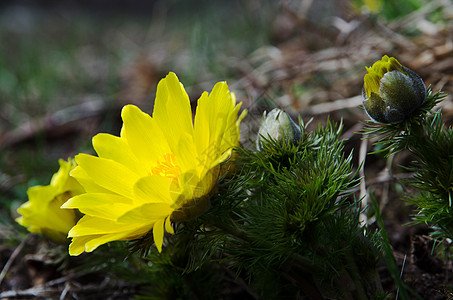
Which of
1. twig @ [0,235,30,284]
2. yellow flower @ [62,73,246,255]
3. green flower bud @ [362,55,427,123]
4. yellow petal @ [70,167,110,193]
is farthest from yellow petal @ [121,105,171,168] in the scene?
twig @ [0,235,30,284]

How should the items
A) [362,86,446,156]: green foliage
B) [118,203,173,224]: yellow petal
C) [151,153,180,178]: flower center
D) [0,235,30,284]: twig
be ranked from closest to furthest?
[118,203,173,224]: yellow petal < [362,86,446,156]: green foliage < [151,153,180,178]: flower center < [0,235,30,284]: twig

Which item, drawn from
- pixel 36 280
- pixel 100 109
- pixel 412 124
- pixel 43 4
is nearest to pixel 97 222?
pixel 412 124

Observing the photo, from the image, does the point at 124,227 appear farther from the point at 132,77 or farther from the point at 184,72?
the point at 132,77

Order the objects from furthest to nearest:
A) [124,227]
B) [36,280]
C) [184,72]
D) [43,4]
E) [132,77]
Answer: [43,4] < [132,77] < [184,72] < [36,280] < [124,227]

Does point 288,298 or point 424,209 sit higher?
point 424,209

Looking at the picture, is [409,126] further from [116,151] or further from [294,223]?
[116,151]

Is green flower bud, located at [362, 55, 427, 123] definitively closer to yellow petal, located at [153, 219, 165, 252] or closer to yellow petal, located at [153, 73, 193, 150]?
yellow petal, located at [153, 73, 193, 150]
